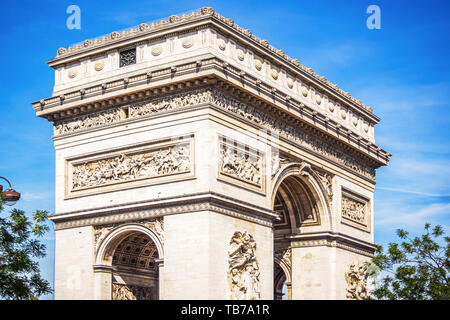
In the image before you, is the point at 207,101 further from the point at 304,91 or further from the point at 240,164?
the point at 304,91

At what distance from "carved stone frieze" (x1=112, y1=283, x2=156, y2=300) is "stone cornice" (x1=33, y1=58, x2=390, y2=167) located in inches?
287

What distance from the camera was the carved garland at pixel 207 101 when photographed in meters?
33.4

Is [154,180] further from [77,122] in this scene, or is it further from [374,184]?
[374,184]

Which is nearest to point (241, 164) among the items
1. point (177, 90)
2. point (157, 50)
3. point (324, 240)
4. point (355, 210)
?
point (177, 90)

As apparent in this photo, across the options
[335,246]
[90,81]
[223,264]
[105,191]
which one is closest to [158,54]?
[90,81]

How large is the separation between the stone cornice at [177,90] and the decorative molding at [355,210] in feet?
15.5

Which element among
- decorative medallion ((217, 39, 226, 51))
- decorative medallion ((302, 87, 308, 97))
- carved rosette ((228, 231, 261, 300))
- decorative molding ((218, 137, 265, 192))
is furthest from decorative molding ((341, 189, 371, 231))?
decorative medallion ((217, 39, 226, 51))

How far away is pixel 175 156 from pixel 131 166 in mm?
2115

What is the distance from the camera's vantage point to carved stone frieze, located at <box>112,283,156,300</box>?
3512cm

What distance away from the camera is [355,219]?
43.8m

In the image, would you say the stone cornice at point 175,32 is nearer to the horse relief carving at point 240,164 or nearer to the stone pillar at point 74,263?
the horse relief carving at point 240,164

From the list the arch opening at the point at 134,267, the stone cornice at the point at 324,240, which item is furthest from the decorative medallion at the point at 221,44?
the stone cornice at the point at 324,240

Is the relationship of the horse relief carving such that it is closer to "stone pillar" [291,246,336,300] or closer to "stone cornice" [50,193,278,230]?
"stone cornice" [50,193,278,230]

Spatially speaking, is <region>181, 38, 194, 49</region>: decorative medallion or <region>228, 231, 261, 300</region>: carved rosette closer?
<region>228, 231, 261, 300</region>: carved rosette
